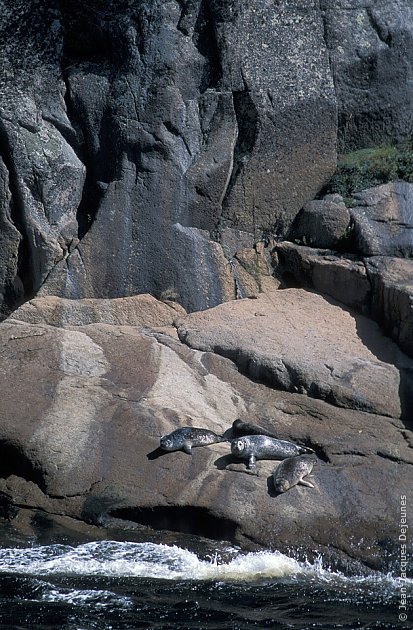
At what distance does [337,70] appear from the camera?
1245 centimetres

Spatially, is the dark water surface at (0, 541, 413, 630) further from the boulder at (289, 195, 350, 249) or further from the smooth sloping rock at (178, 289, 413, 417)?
the boulder at (289, 195, 350, 249)

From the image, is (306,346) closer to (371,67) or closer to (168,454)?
(168,454)

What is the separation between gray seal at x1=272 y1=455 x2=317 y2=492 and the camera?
864 centimetres

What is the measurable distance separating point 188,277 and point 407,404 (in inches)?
123

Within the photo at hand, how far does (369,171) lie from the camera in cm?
1210

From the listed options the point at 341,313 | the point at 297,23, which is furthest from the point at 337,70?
the point at 341,313

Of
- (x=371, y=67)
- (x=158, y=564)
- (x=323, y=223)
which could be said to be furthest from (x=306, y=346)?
(x=371, y=67)

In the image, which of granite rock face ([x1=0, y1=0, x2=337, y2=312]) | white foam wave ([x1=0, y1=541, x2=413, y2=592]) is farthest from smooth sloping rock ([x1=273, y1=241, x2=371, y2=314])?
white foam wave ([x1=0, y1=541, x2=413, y2=592])

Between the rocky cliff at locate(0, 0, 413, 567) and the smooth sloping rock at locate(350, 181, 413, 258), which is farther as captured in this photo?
the smooth sloping rock at locate(350, 181, 413, 258)

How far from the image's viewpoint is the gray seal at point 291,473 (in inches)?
340

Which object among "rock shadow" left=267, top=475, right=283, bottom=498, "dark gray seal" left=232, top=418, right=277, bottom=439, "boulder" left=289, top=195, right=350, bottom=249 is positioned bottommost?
"rock shadow" left=267, top=475, right=283, bottom=498

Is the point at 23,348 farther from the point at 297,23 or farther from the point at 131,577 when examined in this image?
the point at 297,23

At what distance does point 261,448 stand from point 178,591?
→ 1.99 m

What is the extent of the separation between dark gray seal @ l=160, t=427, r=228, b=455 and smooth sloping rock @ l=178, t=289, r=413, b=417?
1396 millimetres
